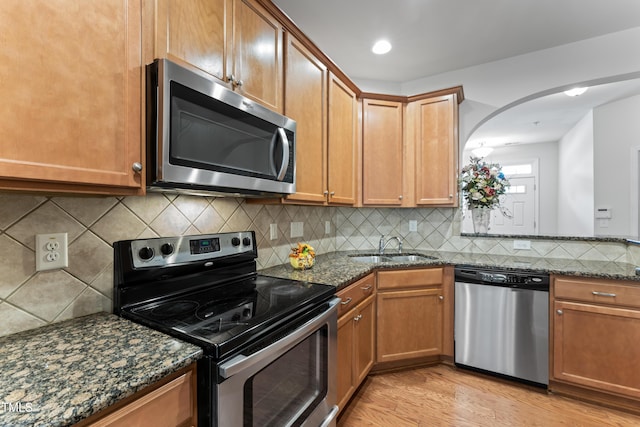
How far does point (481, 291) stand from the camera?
2152mm

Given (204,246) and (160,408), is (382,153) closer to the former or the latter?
(204,246)

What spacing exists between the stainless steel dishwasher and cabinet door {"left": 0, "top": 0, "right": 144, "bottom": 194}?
224cm

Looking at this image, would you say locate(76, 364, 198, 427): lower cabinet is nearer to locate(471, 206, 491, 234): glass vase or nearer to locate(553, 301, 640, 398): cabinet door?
locate(553, 301, 640, 398): cabinet door

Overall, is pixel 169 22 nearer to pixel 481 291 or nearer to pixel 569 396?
pixel 481 291

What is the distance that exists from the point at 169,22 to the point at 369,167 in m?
1.86

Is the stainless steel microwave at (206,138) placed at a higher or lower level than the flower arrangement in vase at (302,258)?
higher

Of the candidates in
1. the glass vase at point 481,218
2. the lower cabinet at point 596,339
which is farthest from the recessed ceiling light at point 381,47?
the lower cabinet at point 596,339

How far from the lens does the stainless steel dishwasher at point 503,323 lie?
1998 mm

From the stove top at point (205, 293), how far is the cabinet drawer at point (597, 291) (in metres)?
1.65


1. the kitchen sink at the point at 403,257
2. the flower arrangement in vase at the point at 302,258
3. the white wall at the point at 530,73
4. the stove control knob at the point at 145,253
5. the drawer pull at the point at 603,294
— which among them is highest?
the white wall at the point at 530,73

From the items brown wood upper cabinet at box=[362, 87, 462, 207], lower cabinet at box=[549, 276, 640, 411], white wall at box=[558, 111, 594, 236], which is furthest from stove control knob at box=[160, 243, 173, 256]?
white wall at box=[558, 111, 594, 236]

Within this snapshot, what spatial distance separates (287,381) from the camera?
1140mm

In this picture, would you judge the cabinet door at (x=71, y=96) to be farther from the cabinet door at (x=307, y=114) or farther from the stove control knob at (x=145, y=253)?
the cabinet door at (x=307, y=114)

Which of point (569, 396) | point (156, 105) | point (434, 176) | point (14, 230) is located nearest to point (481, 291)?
point (569, 396)
